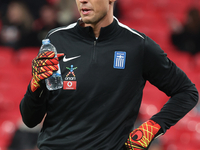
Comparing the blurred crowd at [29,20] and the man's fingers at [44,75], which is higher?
the blurred crowd at [29,20]

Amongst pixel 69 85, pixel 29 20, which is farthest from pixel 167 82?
pixel 29 20

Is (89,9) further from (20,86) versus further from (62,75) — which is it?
(20,86)

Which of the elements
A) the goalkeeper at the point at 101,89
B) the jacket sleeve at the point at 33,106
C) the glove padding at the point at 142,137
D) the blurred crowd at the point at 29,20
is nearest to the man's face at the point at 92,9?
A: the goalkeeper at the point at 101,89

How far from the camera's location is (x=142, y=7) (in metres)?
6.80

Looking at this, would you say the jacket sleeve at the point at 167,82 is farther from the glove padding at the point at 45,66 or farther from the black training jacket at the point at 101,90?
the glove padding at the point at 45,66

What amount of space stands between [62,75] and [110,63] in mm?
316

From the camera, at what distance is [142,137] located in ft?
6.63

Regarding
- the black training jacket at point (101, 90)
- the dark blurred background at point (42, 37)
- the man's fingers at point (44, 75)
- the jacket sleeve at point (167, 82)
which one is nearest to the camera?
the man's fingers at point (44, 75)

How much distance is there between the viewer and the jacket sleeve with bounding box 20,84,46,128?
6.48 ft

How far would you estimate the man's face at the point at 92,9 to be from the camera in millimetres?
2002

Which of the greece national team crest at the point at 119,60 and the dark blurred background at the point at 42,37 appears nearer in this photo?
the greece national team crest at the point at 119,60

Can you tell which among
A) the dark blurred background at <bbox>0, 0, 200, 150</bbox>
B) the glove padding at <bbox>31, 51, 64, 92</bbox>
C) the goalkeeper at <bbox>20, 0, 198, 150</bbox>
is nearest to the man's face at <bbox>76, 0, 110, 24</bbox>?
the goalkeeper at <bbox>20, 0, 198, 150</bbox>

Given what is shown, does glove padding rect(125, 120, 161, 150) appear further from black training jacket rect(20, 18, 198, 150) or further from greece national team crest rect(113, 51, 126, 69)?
greece national team crest rect(113, 51, 126, 69)

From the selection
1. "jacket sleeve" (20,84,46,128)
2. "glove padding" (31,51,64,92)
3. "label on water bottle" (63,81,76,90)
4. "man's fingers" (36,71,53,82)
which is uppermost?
"glove padding" (31,51,64,92)
